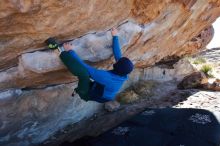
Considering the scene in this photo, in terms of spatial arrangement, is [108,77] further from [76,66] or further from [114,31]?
[114,31]

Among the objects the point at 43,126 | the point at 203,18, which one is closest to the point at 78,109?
the point at 43,126

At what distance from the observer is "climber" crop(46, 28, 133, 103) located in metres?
6.12

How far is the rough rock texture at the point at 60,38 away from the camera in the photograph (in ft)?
18.3

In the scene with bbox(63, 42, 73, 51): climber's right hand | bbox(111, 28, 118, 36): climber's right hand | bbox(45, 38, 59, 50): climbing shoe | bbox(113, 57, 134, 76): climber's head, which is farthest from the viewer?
bbox(111, 28, 118, 36): climber's right hand

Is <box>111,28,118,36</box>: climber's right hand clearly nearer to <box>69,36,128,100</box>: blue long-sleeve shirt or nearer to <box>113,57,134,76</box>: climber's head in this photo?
<box>69,36,128,100</box>: blue long-sleeve shirt

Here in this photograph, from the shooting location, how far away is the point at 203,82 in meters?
10.3

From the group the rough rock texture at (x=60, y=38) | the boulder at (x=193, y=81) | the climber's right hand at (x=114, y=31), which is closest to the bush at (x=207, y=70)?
the boulder at (x=193, y=81)

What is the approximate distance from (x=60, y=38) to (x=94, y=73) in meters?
0.75

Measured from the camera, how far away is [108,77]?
6.42 metres

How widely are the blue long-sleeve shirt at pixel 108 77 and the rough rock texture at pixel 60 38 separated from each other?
0.60 ft

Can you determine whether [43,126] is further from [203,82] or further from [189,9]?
[203,82]

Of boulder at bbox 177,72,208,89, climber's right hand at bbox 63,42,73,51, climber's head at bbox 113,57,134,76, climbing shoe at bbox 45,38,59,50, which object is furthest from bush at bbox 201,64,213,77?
climbing shoe at bbox 45,38,59,50

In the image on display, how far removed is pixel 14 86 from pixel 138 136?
2.27 metres

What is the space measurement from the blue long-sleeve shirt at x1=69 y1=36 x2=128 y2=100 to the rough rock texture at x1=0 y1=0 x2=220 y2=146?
18 centimetres
